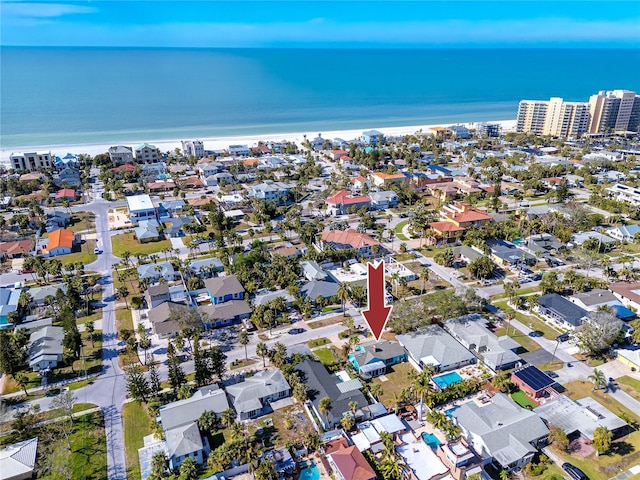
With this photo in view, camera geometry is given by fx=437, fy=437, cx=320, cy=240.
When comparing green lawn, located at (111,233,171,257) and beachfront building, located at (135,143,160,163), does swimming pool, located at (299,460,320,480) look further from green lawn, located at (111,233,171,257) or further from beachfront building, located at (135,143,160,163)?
beachfront building, located at (135,143,160,163)

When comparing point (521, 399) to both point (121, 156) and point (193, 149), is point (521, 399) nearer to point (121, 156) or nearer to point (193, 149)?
point (193, 149)

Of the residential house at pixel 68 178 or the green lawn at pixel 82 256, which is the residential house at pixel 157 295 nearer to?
the green lawn at pixel 82 256

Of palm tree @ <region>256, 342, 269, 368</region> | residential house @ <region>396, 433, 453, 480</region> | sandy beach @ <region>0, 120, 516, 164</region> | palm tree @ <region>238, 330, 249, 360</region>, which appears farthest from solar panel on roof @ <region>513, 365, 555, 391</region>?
sandy beach @ <region>0, 120, 516, 164</region>

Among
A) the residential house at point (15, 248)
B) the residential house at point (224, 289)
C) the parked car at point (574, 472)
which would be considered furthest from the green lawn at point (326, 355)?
the residential house at point (15, 248)

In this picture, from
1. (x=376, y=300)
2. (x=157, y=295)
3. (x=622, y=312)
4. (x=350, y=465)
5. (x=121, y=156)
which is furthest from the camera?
(x=121, y=156)

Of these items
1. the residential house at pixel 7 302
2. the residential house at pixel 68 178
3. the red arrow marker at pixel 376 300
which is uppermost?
the red arrow marker at pixel 376 300

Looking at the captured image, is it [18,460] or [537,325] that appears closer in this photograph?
[18,460]

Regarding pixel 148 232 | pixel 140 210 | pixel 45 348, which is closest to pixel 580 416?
pixel 45 348
